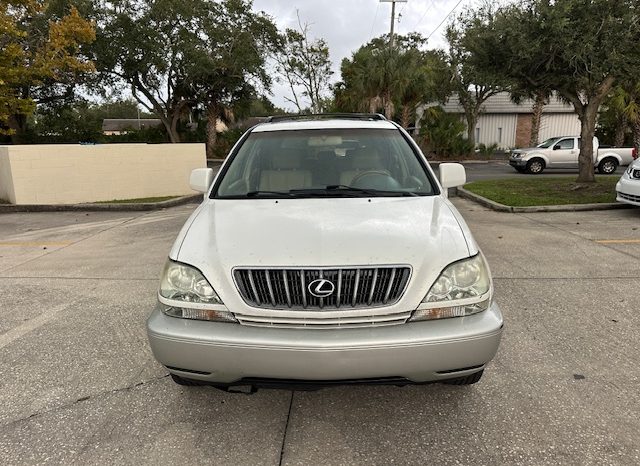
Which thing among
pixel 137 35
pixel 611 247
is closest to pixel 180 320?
pixel 611 247

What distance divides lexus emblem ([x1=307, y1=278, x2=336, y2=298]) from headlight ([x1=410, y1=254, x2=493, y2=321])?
43cm

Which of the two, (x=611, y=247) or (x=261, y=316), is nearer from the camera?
(x=261, y=316)

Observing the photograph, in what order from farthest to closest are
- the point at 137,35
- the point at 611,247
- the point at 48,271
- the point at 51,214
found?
1. the point at 137,35
2. the point at 51,214
3. the point at 611,247
4. the point at 48,271

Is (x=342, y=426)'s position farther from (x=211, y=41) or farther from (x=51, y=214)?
(x=211, y=41)

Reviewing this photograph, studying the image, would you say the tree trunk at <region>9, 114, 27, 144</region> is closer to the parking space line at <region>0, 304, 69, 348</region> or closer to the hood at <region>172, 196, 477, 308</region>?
the parking space line at <region>0, 304, 69, 348</region>

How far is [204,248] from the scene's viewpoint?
98.5 inches

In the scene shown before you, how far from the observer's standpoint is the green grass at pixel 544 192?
10234mm

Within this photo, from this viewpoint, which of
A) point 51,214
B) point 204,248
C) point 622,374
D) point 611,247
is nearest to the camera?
point 204,248

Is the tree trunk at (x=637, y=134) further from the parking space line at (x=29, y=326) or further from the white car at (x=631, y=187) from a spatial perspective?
the parking space line at (x=29, y=326)

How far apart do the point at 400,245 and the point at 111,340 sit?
8.50 ft

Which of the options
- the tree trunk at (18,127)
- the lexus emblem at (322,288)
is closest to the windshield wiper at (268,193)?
the lexus emblem at (322,288)

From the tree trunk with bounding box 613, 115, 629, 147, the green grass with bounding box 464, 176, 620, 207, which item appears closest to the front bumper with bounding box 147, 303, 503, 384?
the green grass with bounding box 464, 176, 620, 207

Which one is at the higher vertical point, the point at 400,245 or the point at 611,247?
the point at 400,245

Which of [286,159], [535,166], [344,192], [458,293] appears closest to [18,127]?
[535,166]
